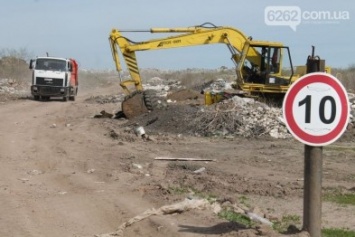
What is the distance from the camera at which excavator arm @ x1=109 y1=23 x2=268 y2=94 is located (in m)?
25.4

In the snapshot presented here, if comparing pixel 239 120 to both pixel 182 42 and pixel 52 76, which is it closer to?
pixel 182 42

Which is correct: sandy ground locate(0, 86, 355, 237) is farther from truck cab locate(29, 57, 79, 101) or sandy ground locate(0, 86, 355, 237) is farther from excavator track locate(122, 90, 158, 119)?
truck cab locate(29, 57, 79, 101)

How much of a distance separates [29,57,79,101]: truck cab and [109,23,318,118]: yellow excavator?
1020cm

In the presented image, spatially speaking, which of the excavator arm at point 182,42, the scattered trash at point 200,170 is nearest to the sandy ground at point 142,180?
the scattered trash at point 200,170

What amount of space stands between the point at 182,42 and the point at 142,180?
1432 cm

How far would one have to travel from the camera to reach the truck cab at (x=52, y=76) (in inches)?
1430

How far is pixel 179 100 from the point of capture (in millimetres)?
30422

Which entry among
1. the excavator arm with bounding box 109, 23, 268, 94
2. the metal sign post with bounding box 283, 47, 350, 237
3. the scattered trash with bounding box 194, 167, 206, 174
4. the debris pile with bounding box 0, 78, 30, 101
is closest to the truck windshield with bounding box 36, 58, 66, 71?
the excavator arm with bounding box 109, 23, 268, 94

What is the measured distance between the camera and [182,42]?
25844 millimetres

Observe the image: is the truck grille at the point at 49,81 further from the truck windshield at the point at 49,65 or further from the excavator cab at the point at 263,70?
the excavator cab at the point at 263,70

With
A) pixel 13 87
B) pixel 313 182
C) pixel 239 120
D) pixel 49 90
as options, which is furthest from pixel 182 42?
pixel 13 87

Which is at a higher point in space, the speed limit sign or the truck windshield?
the speed limit sign

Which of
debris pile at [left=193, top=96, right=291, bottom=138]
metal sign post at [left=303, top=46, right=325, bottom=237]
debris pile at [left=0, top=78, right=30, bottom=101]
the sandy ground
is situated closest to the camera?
metal sign post at [left=303, top=46, right=325, bottom=237]

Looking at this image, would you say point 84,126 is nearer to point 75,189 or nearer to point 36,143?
point 36,143
